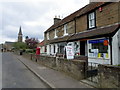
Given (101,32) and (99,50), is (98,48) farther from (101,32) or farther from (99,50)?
(101,32)

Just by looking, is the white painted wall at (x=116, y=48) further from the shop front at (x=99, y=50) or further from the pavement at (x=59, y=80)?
the pavement at (x=59, y=80)

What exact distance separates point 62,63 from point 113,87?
4.76 meters

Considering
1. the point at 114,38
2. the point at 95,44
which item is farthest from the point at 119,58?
the point at 95,44

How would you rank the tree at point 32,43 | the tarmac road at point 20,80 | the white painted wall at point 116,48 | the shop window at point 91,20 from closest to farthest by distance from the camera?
1. the tarmac road at point 20,80
2. the white painted wall at point 116,48
3. the shop window at point 91,20
4. the tree at point 32,43

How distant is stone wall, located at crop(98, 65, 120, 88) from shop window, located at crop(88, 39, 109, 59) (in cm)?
505

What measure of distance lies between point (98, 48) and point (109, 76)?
6.53m

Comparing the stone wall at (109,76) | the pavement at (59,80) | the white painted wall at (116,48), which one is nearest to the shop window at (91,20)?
the white painted wall at (116,48)

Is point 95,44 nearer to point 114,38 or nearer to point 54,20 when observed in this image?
point 114,38

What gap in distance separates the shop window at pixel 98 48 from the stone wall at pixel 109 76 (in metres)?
5.05

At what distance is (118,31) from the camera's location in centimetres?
938

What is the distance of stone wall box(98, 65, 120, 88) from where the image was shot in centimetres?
457

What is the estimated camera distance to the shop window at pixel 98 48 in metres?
10.3

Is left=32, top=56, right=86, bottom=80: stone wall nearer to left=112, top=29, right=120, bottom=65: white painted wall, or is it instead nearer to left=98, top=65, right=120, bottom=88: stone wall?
left=98, top=65, right=120, bottom=88: stone wall

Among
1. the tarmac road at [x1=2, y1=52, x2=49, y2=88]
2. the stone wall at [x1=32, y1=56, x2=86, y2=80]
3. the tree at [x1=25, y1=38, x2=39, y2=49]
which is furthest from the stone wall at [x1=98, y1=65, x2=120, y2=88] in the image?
the tree at [x1=25, y1=38, x2=39, y2=49]
